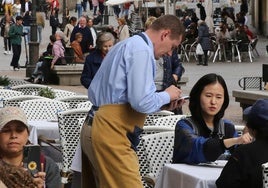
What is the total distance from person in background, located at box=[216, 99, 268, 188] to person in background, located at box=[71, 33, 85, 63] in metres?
21.9

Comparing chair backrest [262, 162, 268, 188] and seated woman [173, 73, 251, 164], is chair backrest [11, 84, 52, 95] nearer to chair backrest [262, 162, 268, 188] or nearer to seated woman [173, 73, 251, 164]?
seated woman [173, 73, 251, 164]

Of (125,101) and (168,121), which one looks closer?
(125,101)

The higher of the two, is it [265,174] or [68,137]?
[265,174]

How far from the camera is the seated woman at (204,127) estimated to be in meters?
7.38

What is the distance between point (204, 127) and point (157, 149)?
36.6 inches

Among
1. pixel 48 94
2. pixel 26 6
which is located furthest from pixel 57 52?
pixel 26 6

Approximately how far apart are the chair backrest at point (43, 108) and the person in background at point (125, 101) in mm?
4664

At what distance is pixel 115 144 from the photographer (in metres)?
6.86

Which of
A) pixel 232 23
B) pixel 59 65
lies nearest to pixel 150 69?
pixel 59 65

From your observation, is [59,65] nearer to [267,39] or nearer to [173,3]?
[173,3]

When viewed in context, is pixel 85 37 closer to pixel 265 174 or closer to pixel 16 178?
pixel 265 174

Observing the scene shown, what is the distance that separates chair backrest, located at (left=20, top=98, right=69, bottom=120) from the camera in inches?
459

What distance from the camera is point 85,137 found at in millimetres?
6992

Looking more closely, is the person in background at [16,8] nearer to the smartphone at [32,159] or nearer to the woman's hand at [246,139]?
the woman's hand at [246,139]
